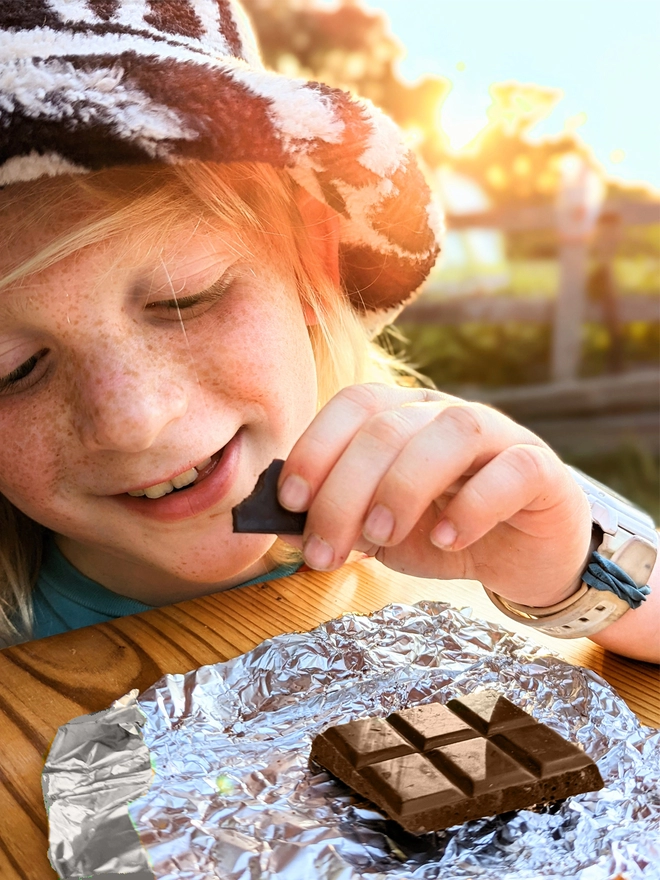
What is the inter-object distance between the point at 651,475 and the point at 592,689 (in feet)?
12.3

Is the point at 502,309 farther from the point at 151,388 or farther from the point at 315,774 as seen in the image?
the point at 315,774

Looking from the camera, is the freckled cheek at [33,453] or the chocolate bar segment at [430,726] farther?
the freckled cheek at [33,453]

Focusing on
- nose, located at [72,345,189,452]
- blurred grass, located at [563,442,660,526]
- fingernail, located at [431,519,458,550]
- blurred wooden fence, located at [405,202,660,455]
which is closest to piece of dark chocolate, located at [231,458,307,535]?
fingernail, located at [431,519,458,550]

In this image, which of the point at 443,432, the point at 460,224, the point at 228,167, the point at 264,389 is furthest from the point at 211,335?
the point at 460,224

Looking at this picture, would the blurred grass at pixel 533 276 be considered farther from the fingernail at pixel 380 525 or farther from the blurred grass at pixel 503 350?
the fingernail at pixel 380 525

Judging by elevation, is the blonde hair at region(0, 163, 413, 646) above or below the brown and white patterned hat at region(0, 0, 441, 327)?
below

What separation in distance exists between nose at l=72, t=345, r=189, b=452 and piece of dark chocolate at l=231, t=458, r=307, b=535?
22 cm

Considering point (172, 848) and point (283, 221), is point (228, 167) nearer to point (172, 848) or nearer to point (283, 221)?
point (283, 221)

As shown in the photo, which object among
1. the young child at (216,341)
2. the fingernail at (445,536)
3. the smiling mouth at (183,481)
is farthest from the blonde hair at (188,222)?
the fingernail at (445,536)

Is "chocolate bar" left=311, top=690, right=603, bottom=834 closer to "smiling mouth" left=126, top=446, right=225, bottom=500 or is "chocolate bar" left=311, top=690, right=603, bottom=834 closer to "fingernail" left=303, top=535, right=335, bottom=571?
"fingernail" left=303, top=535, right=335, bottom=571

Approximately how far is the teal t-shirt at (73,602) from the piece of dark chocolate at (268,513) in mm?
577

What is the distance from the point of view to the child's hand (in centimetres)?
→ 68

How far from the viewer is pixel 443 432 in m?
0.70

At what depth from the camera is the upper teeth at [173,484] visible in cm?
100
